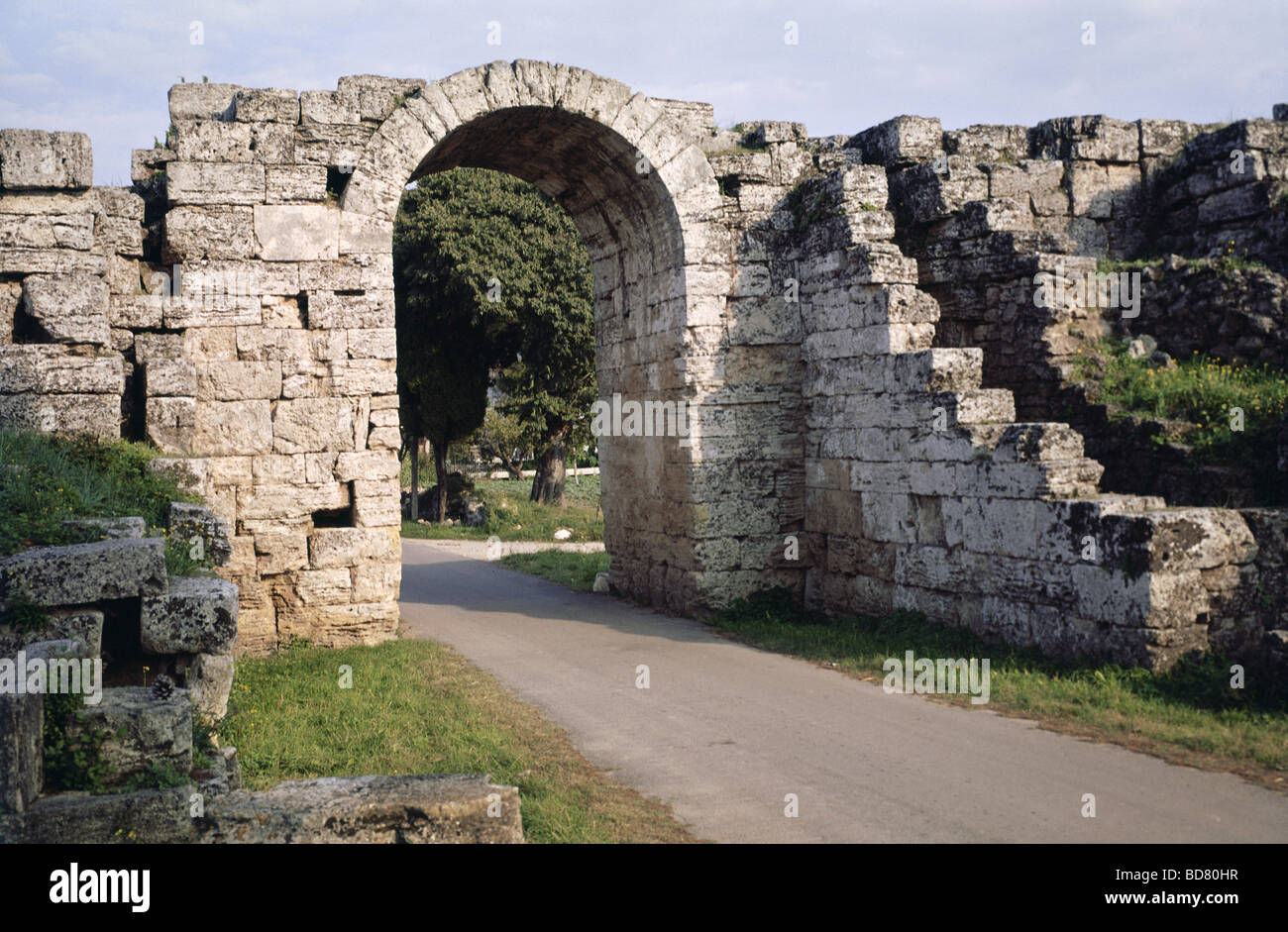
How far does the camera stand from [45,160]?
824cm

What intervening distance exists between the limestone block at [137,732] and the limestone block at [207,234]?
19.5 ft

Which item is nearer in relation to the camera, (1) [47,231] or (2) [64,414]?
(2) [64,414]

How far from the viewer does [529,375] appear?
24.0m

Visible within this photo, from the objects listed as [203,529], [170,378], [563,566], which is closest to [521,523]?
[563,566]

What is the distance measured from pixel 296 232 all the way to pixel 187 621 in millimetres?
5184

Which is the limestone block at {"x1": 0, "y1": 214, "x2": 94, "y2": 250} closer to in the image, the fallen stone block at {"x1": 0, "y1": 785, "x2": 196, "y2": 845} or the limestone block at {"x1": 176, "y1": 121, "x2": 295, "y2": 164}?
the limestone block at {"x1": 176, "y1": 121, "x2": 295, "y2": 164}

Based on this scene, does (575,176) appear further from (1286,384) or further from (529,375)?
(529,375)

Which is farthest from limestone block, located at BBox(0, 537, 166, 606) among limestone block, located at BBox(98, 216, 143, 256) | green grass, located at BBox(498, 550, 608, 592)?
green grass, located at BBox(498, 550, 608, 592)

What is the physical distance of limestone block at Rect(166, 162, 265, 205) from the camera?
879 centimetres

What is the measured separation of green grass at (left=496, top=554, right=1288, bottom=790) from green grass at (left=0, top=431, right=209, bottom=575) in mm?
5282

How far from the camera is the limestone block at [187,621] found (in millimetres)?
4785

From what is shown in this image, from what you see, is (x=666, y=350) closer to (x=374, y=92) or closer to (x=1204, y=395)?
(x=374, y=92)

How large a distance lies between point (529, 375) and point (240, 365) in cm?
1516
